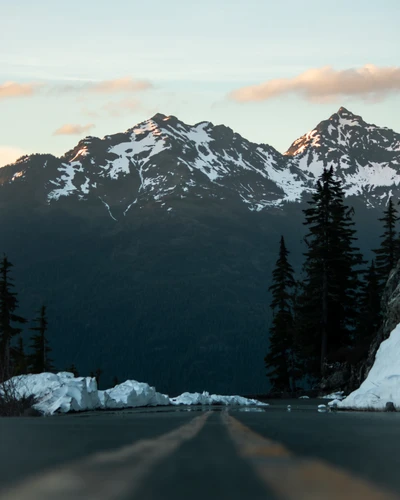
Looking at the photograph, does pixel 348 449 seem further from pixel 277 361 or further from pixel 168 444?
pixel 277 361

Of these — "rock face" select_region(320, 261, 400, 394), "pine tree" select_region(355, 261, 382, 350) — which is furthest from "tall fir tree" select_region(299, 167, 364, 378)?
"rock face" select_region(320, 261, 400, 394)

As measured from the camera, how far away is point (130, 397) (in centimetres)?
3234

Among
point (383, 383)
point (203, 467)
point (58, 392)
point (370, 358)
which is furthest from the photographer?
point (370, 358)

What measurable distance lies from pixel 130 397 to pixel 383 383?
1571 centimetres

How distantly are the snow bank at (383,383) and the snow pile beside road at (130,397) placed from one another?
36.1 ft

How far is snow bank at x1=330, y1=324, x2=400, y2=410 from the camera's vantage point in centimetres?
1767

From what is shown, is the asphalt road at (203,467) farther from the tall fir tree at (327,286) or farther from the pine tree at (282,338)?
the pine tree at (282,338)

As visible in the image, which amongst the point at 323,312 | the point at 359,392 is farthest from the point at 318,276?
the point at 359,392

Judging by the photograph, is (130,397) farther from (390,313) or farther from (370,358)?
(390,313)

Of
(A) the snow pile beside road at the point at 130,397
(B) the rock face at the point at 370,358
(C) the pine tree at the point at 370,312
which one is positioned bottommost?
(A) the snow pile beside road at the point at 130,397

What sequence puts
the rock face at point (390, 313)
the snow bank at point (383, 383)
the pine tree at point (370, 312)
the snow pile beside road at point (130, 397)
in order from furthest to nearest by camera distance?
the pine tree at point (370, 312)
the snow pile beside road at point (130, 397)
the rock face at point (390, 313)
the snow bank at point (383, 383)

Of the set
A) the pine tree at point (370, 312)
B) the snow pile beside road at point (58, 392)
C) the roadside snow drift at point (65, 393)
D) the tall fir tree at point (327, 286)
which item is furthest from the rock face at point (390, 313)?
the tall fir tree at point (327, 286)

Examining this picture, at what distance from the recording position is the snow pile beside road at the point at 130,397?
29703 mm

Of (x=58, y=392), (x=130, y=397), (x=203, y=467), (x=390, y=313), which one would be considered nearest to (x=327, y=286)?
(x=130, y=397)
